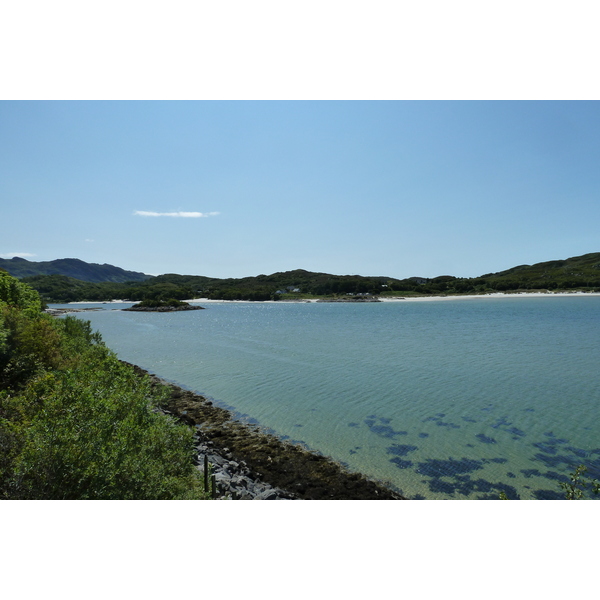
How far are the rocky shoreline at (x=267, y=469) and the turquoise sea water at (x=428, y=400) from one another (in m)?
0.96

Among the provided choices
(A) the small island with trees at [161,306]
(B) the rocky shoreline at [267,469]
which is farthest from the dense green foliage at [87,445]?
(A) the small island with trees at [161,306]

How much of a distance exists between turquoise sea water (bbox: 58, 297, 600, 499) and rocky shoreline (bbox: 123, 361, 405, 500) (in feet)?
3.14

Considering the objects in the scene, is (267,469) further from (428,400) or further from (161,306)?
(161,306)

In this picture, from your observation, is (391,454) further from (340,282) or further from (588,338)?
(340,282)

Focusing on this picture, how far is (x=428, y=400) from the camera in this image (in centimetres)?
2094

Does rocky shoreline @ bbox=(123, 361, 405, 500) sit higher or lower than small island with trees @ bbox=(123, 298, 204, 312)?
lower

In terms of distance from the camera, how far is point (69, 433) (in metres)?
7.54

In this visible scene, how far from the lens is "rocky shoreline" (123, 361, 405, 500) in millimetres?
11547

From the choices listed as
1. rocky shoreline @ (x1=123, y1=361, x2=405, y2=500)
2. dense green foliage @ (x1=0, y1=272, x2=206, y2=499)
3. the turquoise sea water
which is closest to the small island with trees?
the turquoise sea water

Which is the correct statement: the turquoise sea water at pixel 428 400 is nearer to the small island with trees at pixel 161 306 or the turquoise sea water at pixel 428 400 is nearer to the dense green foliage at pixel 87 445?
the dense green foliage at pixel 87 445

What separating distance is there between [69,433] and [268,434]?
1056 centimetres

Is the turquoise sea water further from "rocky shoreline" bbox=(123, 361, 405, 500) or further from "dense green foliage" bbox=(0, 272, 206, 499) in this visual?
"dense green foliage" bbox=(0, 272, 206, 499)

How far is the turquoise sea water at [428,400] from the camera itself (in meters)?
13.2

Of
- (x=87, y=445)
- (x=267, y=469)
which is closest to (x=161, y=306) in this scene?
(x=267, y=469)
